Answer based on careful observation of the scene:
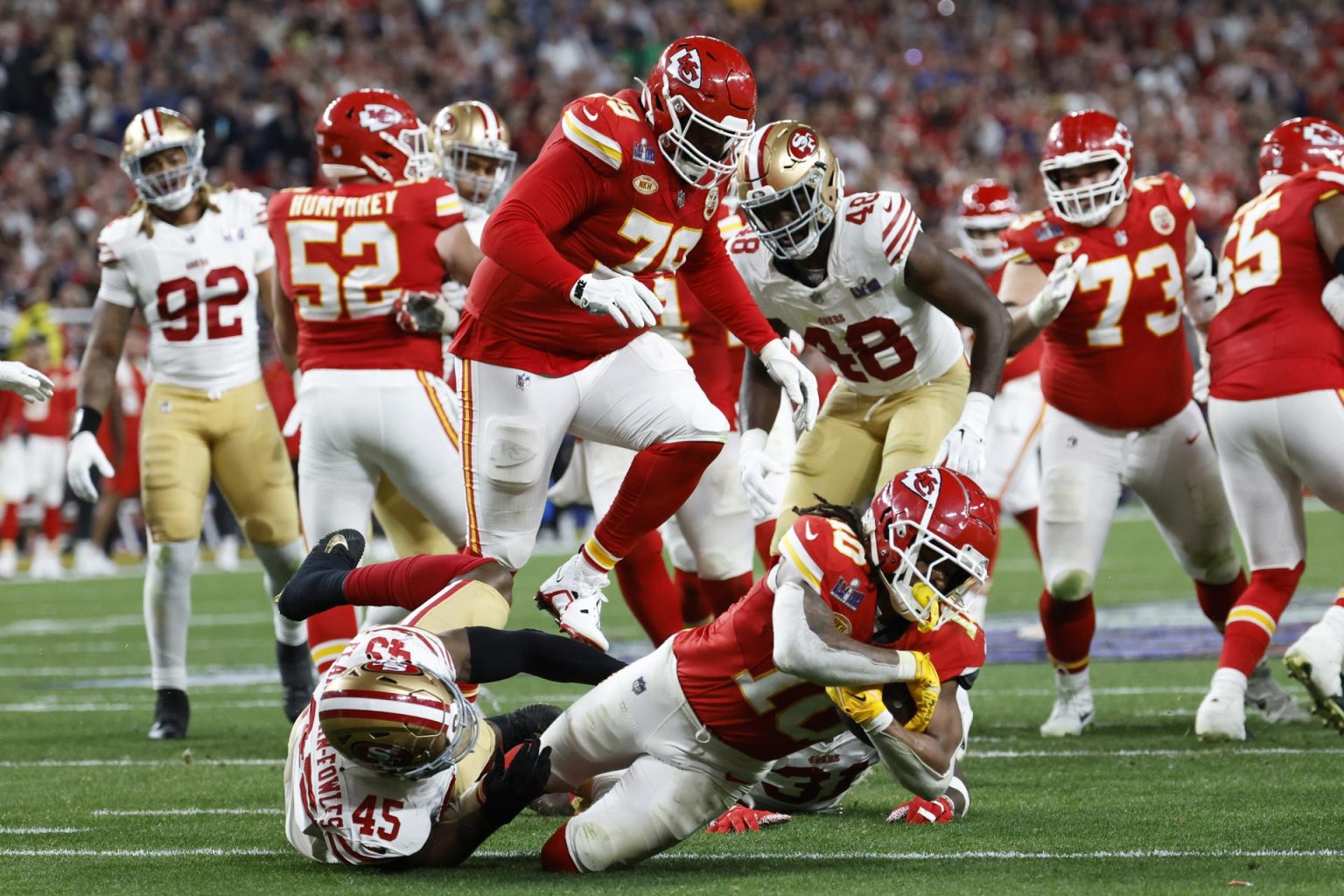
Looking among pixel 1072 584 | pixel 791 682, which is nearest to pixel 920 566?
pixel 791 682

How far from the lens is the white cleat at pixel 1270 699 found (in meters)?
6.63

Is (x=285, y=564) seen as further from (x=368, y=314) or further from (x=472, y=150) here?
(x=472, y=150)

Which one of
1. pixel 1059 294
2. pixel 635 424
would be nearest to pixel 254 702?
pixel 635 424

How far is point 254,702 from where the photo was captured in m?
7.89

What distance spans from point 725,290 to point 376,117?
1649 millimetres

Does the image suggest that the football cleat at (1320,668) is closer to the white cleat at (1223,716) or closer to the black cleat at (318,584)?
the white cleat at (1223,716)

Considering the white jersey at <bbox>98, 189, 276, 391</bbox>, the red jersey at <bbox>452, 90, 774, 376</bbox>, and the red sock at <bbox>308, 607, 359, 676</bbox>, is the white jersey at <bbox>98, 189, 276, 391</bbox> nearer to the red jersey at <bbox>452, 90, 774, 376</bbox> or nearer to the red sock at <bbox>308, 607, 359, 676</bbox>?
the red sock at <bbox>308, 607, 359, 676</bbox>

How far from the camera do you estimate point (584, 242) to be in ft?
17.0

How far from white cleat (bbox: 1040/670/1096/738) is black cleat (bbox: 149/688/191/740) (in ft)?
10.7

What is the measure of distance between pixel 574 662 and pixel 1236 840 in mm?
1705

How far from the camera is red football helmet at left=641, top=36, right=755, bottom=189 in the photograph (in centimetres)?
495

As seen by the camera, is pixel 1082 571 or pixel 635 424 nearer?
pixel 635 424

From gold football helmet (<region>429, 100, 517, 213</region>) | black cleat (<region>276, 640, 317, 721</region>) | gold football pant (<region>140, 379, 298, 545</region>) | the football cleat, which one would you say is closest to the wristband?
gold football pant (<region>140, 379, 298, 545</region>)

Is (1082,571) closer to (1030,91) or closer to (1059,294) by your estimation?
(1059,294)
